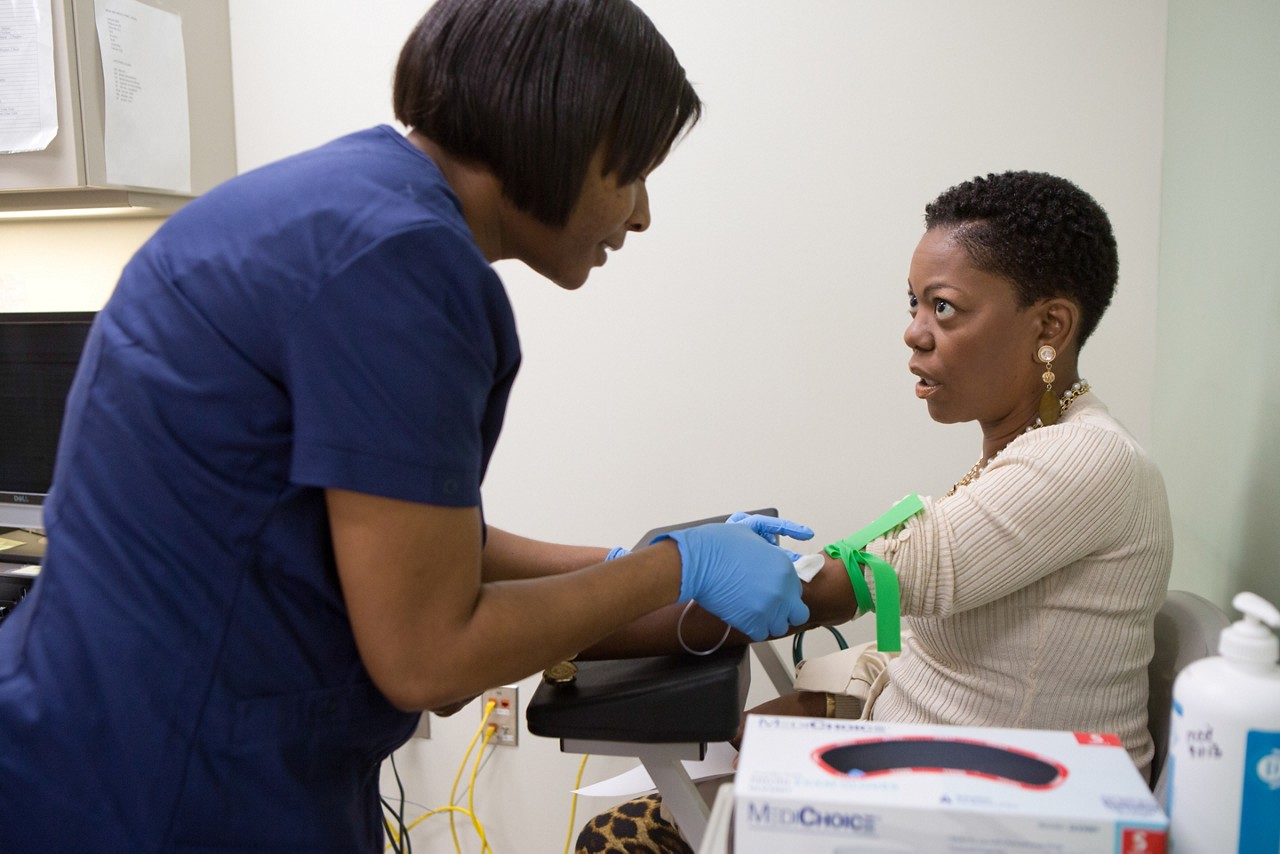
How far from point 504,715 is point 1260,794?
1839mm

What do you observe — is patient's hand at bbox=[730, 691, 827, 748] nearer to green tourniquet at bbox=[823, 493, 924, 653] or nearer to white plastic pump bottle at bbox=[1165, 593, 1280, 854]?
green tourniquet at bbox=[823, 493, 924, 653]

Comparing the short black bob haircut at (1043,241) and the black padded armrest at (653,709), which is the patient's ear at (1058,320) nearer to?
the short black bob haircut at (1043,241)

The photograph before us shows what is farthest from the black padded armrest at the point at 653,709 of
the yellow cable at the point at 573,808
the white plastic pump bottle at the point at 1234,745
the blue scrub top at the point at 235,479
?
the yellow cable at the point at 573,808

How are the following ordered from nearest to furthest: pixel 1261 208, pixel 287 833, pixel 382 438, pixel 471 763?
pixel 382 438, pixel 287 833, pixel 1261 208, pixel 471 763

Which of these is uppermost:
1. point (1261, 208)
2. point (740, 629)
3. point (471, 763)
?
point (1261, 208)

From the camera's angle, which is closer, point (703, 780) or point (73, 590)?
point (73, 590)

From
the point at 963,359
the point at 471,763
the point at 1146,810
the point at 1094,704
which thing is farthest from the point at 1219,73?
the point at 471,763

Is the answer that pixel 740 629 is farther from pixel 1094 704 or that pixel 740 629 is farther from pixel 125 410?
pixel 125 410

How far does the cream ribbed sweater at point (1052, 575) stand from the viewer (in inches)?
43.9

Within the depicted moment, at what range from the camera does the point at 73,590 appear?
84 cm

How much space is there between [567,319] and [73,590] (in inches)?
54.4

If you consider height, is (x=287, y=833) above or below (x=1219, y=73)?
below

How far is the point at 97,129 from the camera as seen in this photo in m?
1.96

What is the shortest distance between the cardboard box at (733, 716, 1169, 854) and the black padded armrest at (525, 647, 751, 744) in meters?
0.26
